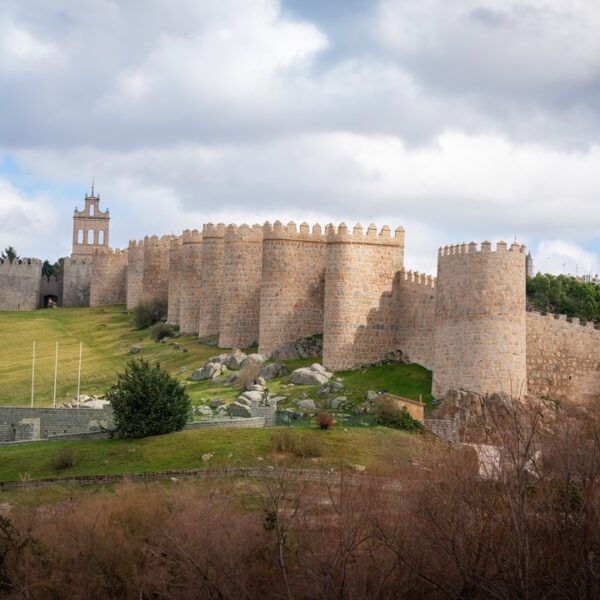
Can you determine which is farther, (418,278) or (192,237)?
(192,237)

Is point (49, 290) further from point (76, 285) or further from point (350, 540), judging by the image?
point (350, 540)

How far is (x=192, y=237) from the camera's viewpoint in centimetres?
6581

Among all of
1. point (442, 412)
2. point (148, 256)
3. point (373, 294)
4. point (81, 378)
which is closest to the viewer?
point (442, 412)

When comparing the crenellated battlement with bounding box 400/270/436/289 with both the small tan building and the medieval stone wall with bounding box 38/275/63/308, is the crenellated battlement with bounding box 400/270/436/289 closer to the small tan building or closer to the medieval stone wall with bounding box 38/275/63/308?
the small tan building

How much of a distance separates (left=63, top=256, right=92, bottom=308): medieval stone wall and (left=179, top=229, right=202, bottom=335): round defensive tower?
2513cm

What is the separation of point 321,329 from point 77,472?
18.8 m

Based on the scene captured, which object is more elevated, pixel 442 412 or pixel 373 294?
pixel 373 294

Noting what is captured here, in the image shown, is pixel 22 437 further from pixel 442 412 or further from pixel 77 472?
pixel 442 412

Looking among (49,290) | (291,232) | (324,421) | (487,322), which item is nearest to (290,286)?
(291,232)

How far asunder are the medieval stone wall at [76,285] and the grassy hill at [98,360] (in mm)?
4169

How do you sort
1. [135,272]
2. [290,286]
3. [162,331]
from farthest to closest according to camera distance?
[135,272] → [162,331] → [290,286]

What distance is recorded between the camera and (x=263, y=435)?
1594 inches

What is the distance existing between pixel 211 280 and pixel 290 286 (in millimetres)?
7899

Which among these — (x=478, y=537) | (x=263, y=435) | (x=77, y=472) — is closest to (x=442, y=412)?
(x=263, y=435)
